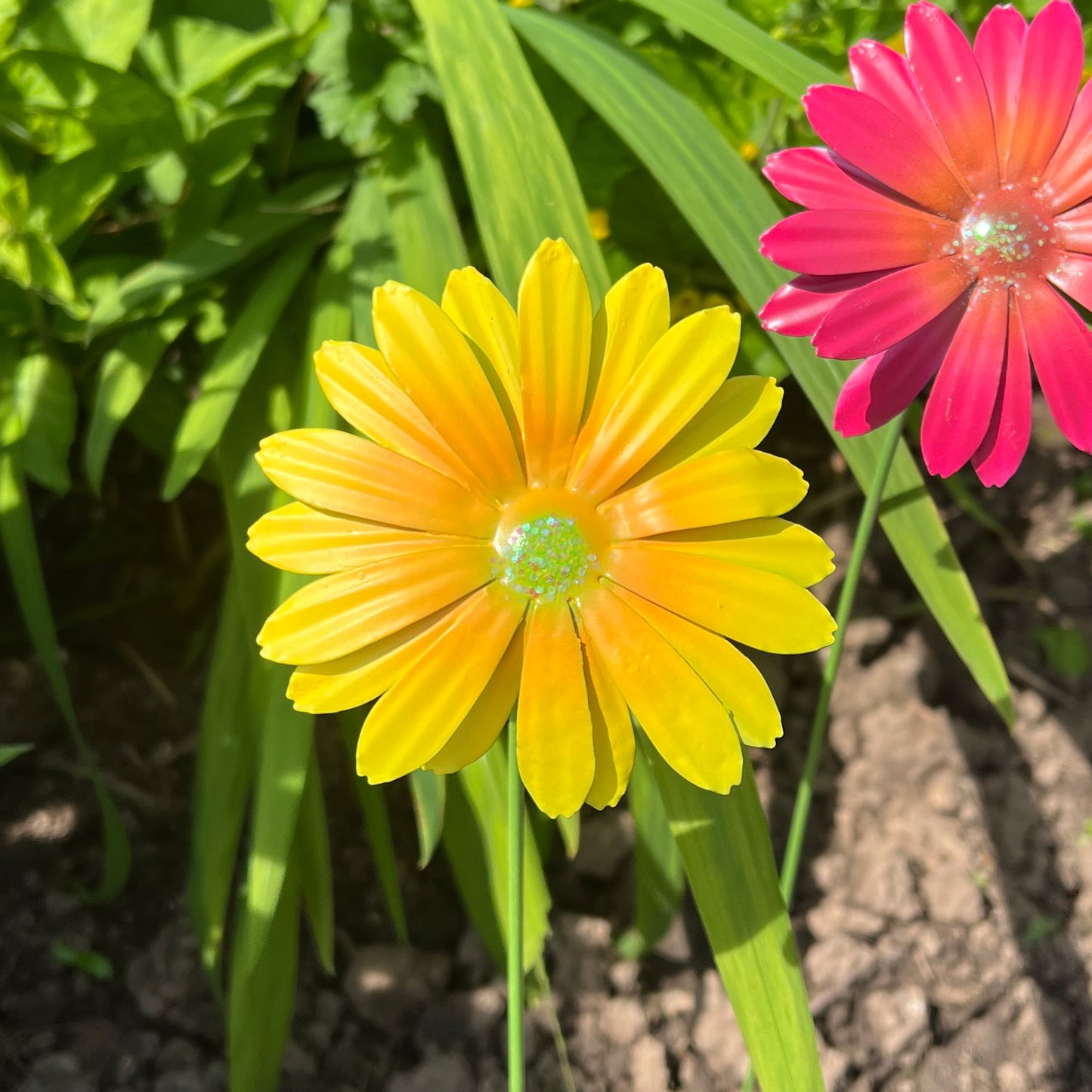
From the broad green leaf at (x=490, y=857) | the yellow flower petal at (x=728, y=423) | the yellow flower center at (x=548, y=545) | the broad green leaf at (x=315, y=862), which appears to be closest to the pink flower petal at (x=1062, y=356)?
the yellow flower petal at (x=728, y=423)

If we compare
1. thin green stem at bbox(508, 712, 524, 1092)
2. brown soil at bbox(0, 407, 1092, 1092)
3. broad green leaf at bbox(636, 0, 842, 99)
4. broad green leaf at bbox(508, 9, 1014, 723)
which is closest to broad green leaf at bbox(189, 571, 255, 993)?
brown soil at bbox(0, 407, 1092, 1092)

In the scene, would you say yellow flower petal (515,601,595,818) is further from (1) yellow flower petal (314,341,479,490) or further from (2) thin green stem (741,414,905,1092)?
(2) thin green stem (741,414,905,1092)

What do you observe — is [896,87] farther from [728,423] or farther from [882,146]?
[728,423]

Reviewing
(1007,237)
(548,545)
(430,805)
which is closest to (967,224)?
(1007,237)

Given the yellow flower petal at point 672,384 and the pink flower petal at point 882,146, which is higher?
the pink flower petal at point 882,146

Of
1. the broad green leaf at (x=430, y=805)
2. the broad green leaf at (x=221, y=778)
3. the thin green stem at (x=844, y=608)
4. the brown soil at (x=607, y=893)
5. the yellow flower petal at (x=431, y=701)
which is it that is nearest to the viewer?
the yellow flower petal at (x=431, y=701)

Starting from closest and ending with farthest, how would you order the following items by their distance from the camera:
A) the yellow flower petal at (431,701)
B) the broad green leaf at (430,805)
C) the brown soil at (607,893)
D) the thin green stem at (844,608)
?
1. the yellow flower petal at (431,701)
2. the thin green stem at (844,608)
3. the broad green leaf at (430,805)
4. the brown soil at (607,893)

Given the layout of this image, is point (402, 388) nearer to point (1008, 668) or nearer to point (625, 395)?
point (625, 395)

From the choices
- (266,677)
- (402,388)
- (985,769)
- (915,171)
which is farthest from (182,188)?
(985,769)

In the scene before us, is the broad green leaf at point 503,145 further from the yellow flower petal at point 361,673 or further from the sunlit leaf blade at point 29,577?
the sunlit leaf blade at point 29,577
